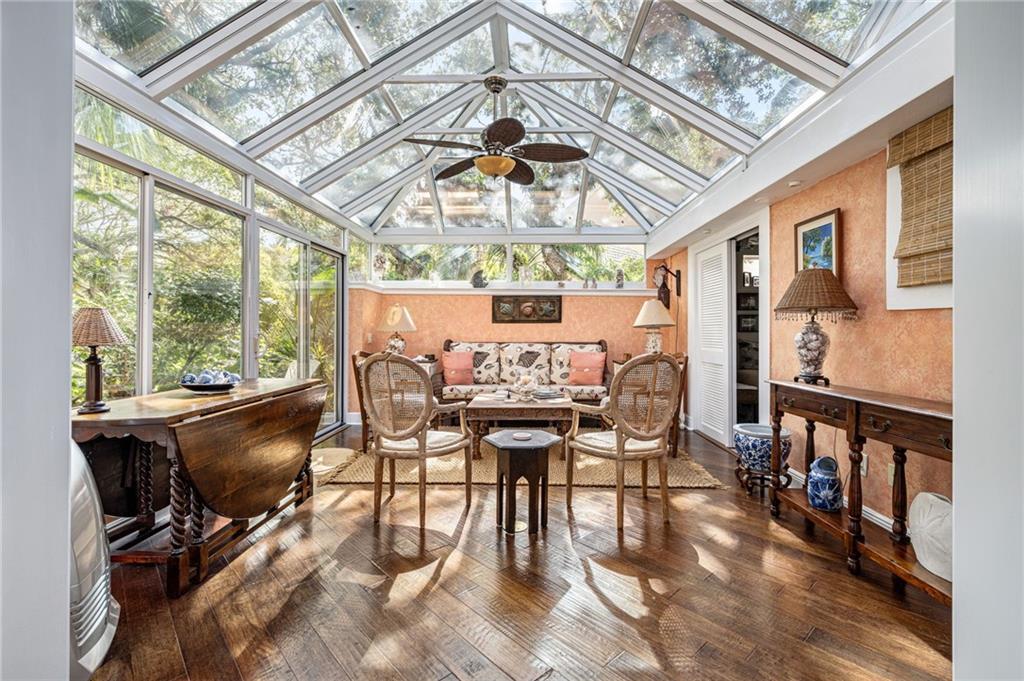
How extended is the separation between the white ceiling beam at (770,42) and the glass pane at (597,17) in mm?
419

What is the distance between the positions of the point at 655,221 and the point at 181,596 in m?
5.59

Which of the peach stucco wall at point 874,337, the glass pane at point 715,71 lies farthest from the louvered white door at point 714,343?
the glass pane at point 715,71

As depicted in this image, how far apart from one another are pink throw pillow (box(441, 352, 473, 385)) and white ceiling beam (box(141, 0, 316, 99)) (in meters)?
3.63

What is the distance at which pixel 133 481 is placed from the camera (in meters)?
2.22

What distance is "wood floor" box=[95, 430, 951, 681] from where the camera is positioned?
139 centimetres

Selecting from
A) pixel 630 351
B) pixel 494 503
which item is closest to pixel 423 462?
pixel 494 503

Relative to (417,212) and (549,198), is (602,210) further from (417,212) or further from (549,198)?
(417,212)

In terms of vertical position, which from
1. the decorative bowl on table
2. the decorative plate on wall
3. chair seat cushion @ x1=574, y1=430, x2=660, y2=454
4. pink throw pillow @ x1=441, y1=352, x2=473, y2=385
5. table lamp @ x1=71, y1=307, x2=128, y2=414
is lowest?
chair seat cushion @ x1=574, y1=430, x2=660, y2=454

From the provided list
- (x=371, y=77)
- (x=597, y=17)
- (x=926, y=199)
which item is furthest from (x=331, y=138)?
(x=926, y=199)

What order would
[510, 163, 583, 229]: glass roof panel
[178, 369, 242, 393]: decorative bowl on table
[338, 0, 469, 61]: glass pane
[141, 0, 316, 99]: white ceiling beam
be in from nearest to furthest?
[178, 369, 242, 393]: decorative bowl on table, [141, 0, 316, 99]: white ceiling beam, [338, 0, 469, 61]: glass pane, [510, 163, 583, 229]: glass roof panel

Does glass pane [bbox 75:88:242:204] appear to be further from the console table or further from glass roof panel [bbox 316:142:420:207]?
the console table

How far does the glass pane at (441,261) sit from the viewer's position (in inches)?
233

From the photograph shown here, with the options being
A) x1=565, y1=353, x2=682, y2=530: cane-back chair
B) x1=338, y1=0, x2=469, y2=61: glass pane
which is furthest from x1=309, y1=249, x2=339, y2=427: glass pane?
x1=565, y1=353, x2=682, y2=530: cane-back chair

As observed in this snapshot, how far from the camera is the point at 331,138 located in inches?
144
